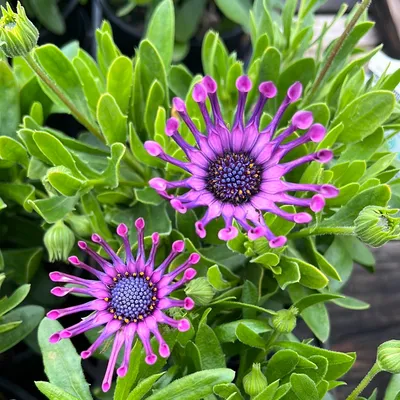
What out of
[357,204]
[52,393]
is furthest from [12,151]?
[357,204]

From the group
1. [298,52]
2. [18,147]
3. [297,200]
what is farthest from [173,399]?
[298,52]

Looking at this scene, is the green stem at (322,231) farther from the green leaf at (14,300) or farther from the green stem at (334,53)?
the green leaf at (14,300)

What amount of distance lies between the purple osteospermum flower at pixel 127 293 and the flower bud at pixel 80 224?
135 millimetres

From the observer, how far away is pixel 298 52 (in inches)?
29.7

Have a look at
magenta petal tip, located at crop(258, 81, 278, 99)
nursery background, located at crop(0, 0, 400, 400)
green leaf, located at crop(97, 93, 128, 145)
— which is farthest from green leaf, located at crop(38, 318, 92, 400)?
magenta petal tip, located at crop(258, 81, 278, 99)

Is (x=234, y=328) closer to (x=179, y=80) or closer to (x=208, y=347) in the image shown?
(x=208, y=347)

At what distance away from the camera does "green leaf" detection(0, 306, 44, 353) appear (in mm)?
639

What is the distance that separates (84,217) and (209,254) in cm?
15

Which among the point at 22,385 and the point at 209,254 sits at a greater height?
the point at 209,254

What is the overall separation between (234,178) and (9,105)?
324 mm

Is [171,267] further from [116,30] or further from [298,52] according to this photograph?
[116,30]

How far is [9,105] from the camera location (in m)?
0.68

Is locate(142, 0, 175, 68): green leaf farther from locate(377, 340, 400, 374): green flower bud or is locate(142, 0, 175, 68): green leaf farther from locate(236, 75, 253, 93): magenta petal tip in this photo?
locate(377, 340, 400, 374): green flower bud

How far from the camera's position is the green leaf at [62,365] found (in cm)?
56
